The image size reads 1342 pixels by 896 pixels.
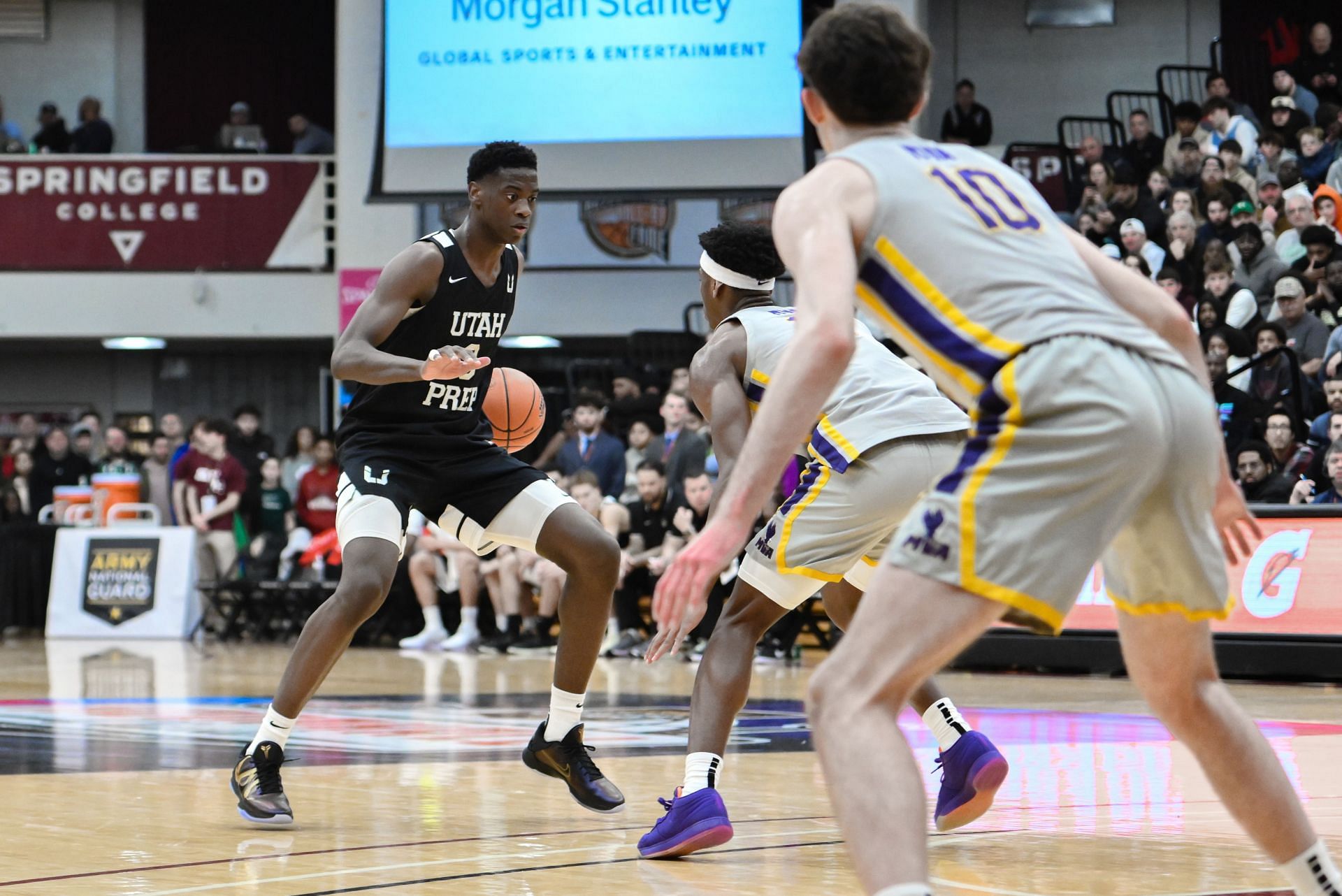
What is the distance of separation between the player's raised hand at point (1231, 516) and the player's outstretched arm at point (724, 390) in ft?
4.83

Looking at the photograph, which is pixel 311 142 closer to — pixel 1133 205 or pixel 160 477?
pixel 160 477

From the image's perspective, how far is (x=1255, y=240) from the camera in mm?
13453

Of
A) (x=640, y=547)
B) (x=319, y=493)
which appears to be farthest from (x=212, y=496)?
(x=640, y=547)

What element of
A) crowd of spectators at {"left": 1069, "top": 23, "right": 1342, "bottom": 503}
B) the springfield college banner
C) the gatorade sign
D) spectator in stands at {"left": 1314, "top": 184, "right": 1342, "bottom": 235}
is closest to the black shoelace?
the gatorade sign

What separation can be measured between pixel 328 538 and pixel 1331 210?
8.61 metres

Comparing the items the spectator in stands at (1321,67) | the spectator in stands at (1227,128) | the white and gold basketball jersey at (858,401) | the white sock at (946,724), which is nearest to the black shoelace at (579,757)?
the white sock at (946,724)

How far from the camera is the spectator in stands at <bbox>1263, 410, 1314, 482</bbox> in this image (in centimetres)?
1097

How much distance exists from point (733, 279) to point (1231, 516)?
198cm

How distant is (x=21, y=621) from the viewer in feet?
53.6

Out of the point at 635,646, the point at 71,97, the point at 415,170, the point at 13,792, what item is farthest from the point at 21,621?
the point at 13,792

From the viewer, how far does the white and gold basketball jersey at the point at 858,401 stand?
15.2 ft

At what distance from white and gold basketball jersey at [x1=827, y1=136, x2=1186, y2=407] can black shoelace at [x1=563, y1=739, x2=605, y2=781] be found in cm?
240

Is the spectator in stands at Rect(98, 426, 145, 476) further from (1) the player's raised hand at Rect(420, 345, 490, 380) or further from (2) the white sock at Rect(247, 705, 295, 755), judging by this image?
(1) the player's raised hand at Rect(420, 345, 490, 380)

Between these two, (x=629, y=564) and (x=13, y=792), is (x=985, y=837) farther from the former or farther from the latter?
(x=629, y=564)
